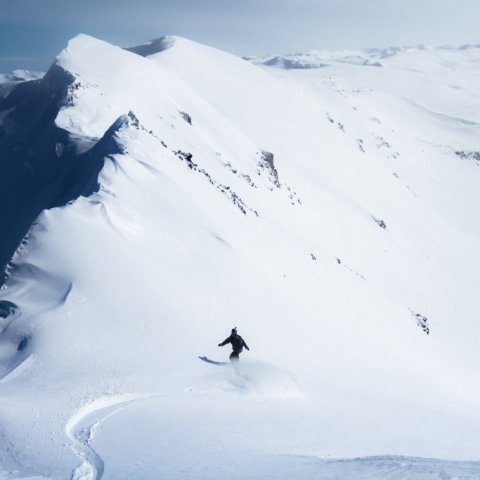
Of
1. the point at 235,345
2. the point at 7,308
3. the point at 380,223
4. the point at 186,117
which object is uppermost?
the point at 186,117

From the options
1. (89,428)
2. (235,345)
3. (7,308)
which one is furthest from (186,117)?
(89,428)

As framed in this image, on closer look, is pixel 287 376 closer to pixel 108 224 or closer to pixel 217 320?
pixel 217 320

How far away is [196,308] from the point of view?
1575 centimetres

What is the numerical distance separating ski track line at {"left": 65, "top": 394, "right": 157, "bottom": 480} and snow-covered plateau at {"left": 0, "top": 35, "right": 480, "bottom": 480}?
1.5 inches

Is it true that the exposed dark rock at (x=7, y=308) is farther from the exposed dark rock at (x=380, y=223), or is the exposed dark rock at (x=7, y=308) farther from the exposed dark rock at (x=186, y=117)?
the exposed dark rock at (x=380, y=223)

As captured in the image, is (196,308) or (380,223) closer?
(196,308)

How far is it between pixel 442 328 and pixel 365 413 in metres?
23.5

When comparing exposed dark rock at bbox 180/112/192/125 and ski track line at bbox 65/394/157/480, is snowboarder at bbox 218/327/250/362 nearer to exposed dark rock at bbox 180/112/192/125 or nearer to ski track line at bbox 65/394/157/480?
ski track line at bbox 65/394/157/480

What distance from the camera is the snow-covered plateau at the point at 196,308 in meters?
9.29

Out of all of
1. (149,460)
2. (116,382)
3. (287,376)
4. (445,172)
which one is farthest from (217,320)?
(445,172)

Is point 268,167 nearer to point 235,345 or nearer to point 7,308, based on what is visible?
point 235,345

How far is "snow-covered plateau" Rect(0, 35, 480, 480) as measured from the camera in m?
9.29

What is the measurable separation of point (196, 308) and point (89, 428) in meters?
6.43

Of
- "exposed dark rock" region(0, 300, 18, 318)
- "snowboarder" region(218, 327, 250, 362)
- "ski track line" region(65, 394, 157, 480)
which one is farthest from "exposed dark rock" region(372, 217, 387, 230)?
"ski track line" region(65, 394, 157, 480)
